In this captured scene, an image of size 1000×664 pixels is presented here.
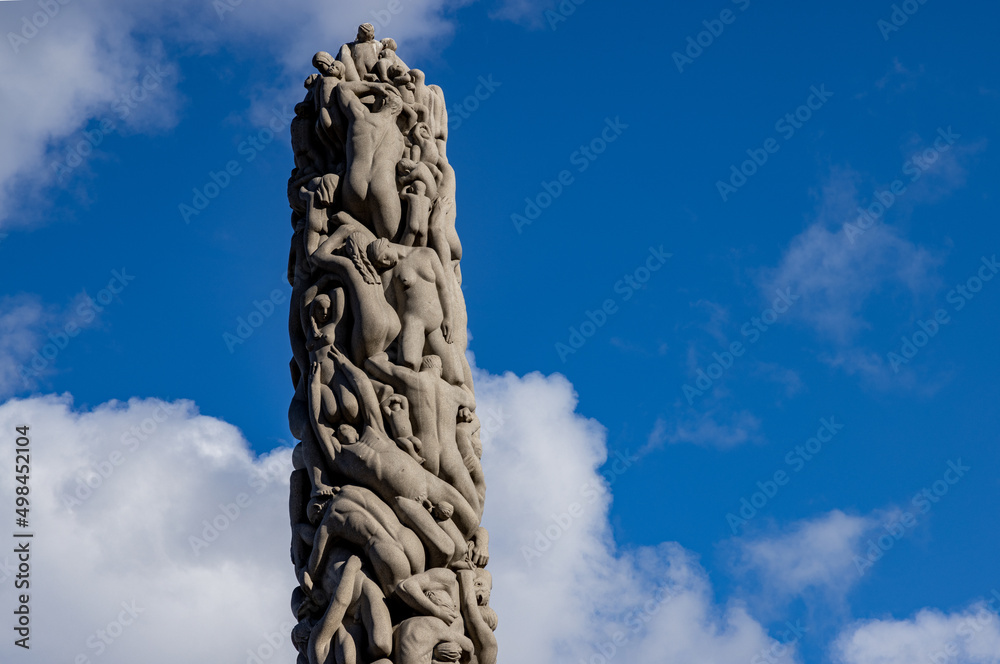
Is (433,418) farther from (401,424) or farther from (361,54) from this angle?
(361,54)

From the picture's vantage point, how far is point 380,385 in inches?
259

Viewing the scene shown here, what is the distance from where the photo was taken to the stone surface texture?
20.0 feet

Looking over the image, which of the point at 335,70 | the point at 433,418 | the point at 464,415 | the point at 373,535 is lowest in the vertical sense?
the point at 373,535

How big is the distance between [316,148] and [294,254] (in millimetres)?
673

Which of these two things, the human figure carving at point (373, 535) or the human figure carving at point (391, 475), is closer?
the human figure carving at point (373, 535)

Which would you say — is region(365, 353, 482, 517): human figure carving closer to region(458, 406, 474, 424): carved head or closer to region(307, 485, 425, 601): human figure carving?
region(458, 406, 474, 424): carved head

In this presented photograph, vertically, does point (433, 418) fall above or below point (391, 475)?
above

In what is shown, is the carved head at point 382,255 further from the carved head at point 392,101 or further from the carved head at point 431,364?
the carved head at point 392,101

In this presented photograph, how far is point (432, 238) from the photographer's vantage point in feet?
23.5

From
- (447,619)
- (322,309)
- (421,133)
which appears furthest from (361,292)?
(447,619)

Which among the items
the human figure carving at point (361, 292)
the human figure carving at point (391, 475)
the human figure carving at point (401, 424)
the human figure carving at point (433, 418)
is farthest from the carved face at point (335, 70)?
the human figure carving at point (391, 475)

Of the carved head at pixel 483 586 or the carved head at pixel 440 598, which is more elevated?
the carved head at pixel 483 586

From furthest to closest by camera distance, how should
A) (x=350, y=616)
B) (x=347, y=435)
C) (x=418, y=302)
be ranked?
(x=418, y=302), (x=347, y=435), (x=350, y=616)

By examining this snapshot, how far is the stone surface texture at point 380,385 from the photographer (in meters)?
6.10
